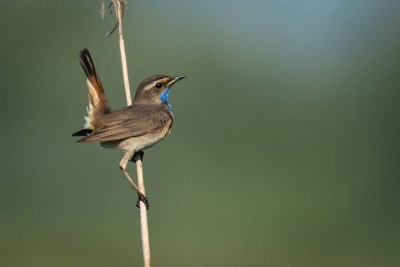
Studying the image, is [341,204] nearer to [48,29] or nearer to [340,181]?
[340,181]

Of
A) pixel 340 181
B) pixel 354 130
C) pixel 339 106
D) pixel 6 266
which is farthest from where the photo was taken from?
pixel 339 106

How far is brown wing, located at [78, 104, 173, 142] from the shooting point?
19.4 ft

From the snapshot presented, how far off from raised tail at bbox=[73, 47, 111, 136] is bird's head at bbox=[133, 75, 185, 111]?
55 cm

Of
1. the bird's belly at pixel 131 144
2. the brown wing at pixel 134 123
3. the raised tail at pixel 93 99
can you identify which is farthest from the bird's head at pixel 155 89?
the bird's belly at pixel 131 144

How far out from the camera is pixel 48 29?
18062mm

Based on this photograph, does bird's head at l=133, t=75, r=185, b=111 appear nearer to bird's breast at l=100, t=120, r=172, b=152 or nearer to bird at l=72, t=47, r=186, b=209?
bird at l=72, t=47, r=186, b=209

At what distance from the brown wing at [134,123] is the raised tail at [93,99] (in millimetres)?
187

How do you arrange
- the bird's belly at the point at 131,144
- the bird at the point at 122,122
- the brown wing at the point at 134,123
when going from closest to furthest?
the brown wing at the point at 134,123 → the bird at the point at 122,122 → the bird's belly at the point at 131,144

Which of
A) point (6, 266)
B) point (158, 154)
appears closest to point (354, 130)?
point (158, 154)

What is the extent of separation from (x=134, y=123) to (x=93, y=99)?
0.54m

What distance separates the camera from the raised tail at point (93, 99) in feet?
20.1

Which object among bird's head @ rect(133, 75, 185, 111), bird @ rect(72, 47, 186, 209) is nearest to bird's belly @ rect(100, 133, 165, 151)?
bird @ rect(72, 47, 186, 209)

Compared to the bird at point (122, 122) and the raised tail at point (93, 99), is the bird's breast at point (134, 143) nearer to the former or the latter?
the bird at point (122, 122)

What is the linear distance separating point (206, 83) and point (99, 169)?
4.89 m
